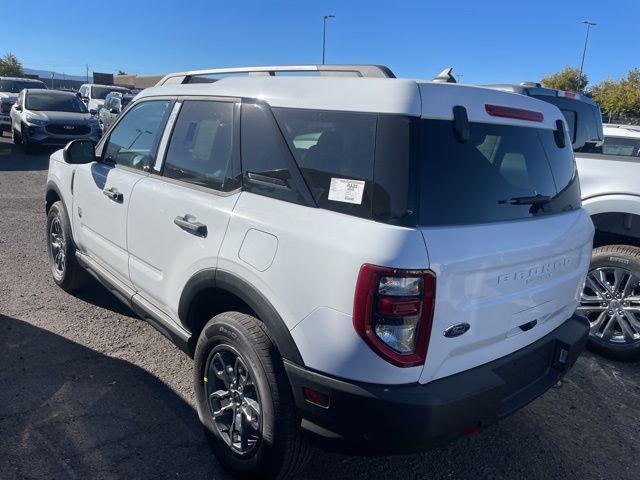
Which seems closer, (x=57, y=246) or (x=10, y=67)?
(x=57, y=246)

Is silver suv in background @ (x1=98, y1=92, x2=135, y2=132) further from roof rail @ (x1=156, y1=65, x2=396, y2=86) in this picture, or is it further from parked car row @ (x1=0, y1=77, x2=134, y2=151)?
roof rail @ (x1=156, y1=65, x2=396, y2=86)

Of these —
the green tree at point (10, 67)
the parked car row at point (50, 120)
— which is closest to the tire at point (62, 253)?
the parked car row at point (50, 120)

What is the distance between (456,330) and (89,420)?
85.1 inches

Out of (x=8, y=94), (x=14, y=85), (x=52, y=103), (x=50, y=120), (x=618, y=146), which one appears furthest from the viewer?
(x=14, y=85)

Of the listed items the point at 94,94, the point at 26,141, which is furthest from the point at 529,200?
the point at 94,94

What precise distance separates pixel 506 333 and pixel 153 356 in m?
2.51

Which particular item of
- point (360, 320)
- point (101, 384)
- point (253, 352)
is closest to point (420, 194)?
point (360, 320)

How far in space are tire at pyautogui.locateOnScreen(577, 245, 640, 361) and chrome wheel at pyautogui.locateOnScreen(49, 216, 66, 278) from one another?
14.2 feet

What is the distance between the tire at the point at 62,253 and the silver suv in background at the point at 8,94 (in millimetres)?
14398

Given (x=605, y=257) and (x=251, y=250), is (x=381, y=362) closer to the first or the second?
(x=251, y=250)

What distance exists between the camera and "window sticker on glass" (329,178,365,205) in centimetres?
204

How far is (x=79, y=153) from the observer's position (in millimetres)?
3873

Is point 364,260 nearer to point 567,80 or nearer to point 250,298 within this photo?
point 250,298

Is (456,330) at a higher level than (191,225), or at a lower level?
lower
